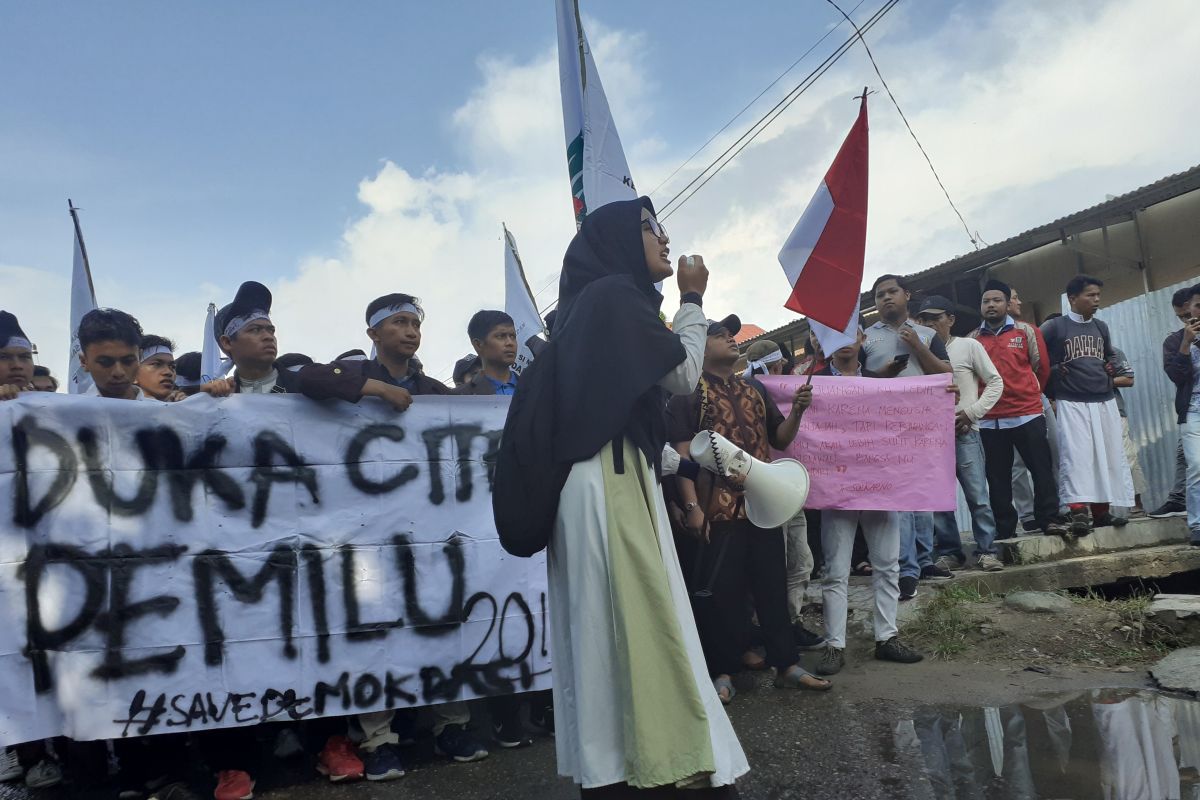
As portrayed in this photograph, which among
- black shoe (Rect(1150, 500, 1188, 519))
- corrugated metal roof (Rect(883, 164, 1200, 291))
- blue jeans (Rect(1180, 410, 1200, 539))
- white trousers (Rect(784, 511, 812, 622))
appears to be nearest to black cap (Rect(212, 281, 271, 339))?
white trousers (Rect(784, 511, 812, 622))

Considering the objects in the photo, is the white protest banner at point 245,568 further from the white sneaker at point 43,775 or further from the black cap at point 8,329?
the black cap at point 8,329

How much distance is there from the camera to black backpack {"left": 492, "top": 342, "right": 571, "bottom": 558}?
2.51 metres

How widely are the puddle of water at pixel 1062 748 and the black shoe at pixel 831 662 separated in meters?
0.71

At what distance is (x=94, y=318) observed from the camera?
4.01m

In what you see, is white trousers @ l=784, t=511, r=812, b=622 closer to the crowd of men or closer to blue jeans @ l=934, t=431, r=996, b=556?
the crowd of men

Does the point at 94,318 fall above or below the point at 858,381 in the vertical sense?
above

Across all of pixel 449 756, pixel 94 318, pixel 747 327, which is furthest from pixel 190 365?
pixel 747 327

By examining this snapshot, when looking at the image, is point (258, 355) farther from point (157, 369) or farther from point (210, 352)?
point (210, 352)

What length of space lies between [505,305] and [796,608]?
323cm

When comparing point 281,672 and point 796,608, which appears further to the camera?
point 796,608

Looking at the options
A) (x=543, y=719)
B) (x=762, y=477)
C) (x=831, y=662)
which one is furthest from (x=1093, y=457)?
(x=543, y=719)

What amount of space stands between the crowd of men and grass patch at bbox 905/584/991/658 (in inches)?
7.8

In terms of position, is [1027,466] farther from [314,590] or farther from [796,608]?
[314,590]

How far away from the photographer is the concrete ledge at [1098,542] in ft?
19.0
